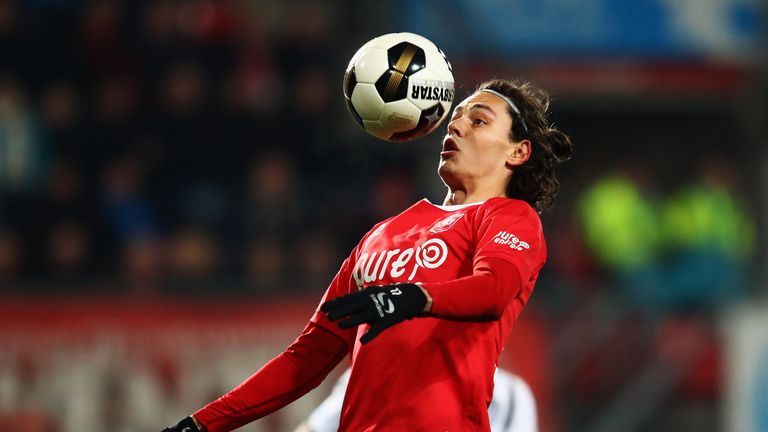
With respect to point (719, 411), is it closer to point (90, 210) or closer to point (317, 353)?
point (90, 210)

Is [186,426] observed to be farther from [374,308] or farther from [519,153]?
[519,153]

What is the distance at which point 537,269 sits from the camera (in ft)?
13.0

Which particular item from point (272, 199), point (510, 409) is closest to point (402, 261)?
point (510, 409)

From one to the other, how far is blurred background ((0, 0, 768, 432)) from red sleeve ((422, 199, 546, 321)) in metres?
5.03

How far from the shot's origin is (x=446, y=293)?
137 inches

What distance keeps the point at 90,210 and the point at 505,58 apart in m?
4.64

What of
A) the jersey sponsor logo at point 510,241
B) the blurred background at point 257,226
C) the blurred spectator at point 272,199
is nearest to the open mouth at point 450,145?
the jersey sponsor logo at point 510,241

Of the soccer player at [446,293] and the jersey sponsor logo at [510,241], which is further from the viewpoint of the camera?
the jersey sponsor logo at [510,241]

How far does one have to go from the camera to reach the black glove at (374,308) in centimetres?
329

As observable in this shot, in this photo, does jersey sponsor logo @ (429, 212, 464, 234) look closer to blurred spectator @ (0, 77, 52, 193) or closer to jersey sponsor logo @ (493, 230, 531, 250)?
jersey sponsor logo @ (493, 230, 531, 250)

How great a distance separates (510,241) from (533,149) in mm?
696

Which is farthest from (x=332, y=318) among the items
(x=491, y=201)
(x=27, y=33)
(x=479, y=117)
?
(x=27, y=33)

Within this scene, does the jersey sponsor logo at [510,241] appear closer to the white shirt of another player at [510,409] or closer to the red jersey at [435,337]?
the red jersey at [435,337]

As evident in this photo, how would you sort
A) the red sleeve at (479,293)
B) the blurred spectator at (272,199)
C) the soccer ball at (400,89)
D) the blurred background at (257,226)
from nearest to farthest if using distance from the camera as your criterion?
the red sleeve at (479,293) → the soccer ball at (400,89) → the blurred background at (257,226) → the blurred spectator at (272,199)
